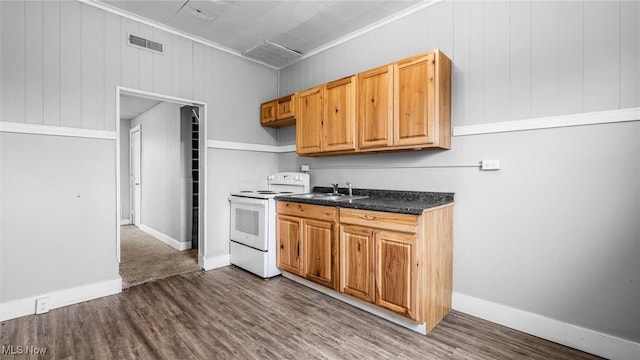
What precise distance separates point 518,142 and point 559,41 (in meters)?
0.75

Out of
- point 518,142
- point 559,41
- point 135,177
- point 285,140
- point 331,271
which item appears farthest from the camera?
point 135,177

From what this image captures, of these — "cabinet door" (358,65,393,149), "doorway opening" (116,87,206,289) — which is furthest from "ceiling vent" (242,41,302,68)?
"cabinet door" (358,65,393,149)

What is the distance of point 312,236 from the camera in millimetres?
3004

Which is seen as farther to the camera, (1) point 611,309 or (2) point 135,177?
(2) point 135,177

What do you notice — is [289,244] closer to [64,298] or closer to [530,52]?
[64,298]

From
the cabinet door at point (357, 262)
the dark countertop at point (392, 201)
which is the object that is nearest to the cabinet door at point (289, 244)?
the dark countertop at point (392, 201)

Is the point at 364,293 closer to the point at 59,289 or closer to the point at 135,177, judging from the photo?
the point at 59,289

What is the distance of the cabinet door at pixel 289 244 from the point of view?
3158mm

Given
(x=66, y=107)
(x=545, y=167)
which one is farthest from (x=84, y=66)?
(x=545, y=167)

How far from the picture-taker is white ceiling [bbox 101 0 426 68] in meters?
2.89

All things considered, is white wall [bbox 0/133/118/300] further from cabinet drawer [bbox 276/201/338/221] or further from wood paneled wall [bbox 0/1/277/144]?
cabinet drawer [bbox 276/201/338/221]

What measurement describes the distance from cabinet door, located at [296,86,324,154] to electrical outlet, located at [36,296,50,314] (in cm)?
276

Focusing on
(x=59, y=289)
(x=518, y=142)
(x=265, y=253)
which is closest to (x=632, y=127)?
(x=518, y=142)

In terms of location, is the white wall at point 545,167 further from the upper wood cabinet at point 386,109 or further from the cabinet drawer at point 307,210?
the cabinet drawer at point 307,210
